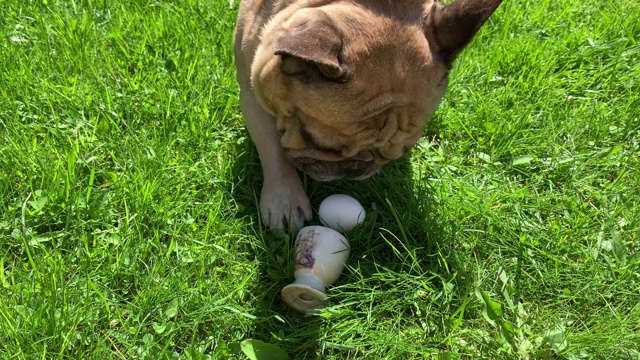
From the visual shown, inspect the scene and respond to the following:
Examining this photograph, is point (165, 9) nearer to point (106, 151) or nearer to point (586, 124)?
point (106, 151)

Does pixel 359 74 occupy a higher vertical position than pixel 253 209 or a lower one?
higher

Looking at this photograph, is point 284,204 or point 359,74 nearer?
point 359,74

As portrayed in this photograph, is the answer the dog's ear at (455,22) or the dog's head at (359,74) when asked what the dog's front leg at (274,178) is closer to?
the dog's head at (359,74)

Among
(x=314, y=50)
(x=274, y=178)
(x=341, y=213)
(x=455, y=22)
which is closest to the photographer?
(x=314, y=50)

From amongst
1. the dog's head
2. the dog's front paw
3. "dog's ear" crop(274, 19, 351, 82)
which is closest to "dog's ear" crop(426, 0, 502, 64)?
the dog's head

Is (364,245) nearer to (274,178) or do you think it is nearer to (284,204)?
(284,204)

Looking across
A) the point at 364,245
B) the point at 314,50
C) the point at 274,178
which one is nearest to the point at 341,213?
the point at 364,245

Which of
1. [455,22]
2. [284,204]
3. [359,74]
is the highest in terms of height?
[455,22]

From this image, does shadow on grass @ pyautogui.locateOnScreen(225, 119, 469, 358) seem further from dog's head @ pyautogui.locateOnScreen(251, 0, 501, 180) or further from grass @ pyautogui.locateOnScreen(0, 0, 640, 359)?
dog's head @ pyautogui.locateOnScreen(251, 0, 501, 180)

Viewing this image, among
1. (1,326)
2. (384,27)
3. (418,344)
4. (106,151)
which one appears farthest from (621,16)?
(1,326)
